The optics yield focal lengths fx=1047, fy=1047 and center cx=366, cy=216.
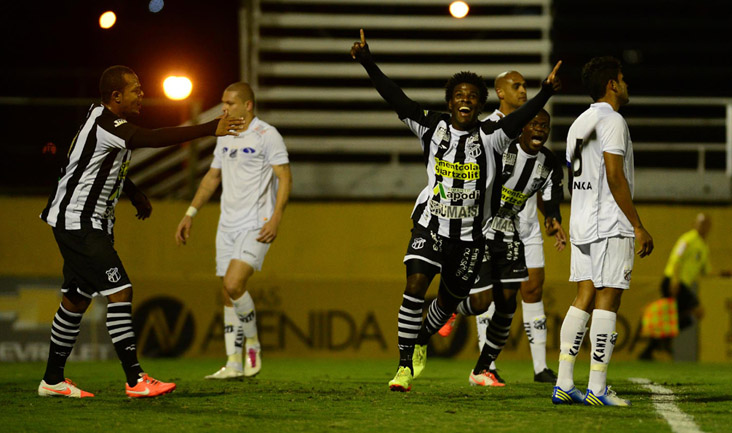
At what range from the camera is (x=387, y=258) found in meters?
12.5

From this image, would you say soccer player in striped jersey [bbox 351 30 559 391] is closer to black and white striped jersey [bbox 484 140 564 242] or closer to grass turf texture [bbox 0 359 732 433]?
grass turf texture [bbox 0 359 732 433]

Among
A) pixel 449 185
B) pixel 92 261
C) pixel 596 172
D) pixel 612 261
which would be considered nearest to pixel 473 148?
pixel 449 185

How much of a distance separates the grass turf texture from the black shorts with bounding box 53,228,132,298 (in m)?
0.76

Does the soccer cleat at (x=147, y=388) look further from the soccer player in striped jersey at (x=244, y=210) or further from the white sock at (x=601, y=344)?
the white sock at (x=601, y=344)

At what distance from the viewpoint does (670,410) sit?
6312 mm

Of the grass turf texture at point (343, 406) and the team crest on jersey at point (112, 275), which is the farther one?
the team crest on jersey at point (112, 275)

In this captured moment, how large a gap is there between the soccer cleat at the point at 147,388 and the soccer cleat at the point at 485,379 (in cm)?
250

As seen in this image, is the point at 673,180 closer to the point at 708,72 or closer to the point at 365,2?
the point at 708,72

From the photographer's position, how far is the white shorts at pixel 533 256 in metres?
8.48

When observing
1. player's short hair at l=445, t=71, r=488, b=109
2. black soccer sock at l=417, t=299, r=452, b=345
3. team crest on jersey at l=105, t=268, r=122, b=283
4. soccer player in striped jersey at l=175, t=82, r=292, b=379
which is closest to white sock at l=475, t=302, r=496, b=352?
black soccer sock at l=417, t=299, r=452, b=345

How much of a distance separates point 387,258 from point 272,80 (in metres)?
5.23

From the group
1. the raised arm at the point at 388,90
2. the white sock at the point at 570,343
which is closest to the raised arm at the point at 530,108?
the raised arm at the point at 388,90

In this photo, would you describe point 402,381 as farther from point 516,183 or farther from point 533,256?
point 533,256

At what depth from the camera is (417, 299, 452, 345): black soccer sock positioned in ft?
24.2
